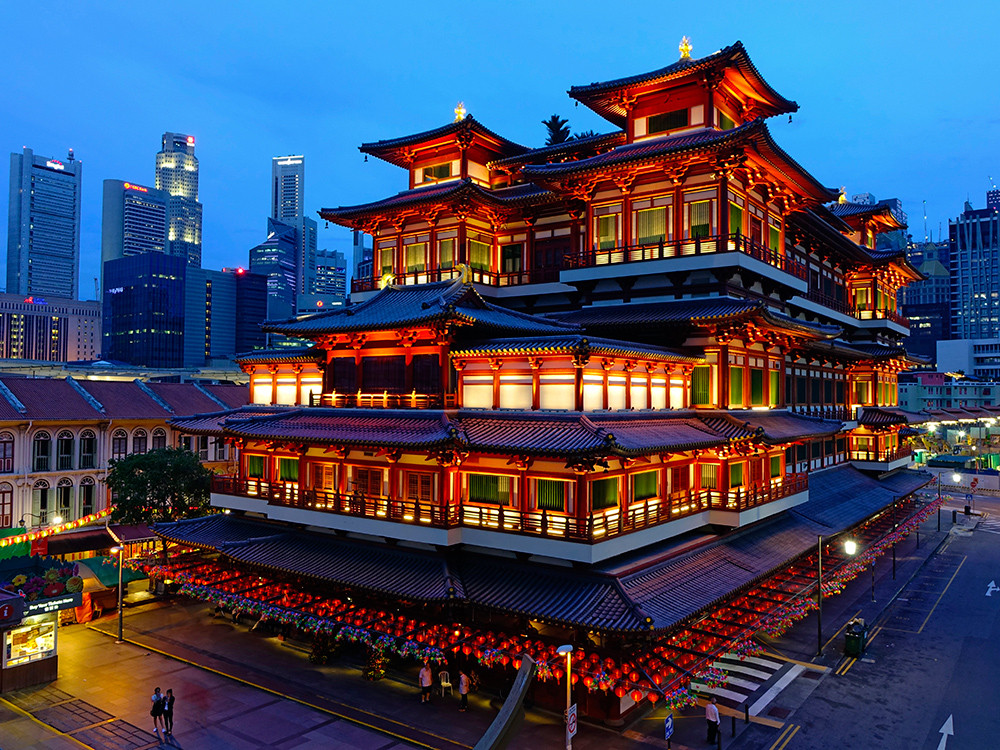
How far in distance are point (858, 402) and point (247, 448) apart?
48097 millimetres

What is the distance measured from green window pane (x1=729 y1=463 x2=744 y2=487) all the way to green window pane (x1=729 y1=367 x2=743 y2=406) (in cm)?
324

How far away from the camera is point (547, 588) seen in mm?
24562

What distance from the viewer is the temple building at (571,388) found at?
1014 inches

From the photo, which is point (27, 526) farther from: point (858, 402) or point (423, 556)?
point (858, 402)

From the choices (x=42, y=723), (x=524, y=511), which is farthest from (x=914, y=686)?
(x=42, y=723)

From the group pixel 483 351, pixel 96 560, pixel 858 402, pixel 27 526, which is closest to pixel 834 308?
pixel 858 402

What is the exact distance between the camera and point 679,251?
111 feet

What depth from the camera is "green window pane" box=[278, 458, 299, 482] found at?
34.9 metres

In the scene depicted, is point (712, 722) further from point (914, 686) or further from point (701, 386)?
point (701, 386)

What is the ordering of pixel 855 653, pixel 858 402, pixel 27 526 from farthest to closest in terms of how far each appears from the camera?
pixel 858 402 → pixel 27 526 → pixel 855 653

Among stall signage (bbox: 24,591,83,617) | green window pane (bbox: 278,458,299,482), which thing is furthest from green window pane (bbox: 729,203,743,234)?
stall signage (bbox: 24,591,83,617)

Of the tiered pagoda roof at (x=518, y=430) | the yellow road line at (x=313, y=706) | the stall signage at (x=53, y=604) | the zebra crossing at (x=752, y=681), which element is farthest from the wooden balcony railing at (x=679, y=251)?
the stall signage at (x=53, y=604)

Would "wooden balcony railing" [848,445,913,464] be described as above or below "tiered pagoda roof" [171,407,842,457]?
below

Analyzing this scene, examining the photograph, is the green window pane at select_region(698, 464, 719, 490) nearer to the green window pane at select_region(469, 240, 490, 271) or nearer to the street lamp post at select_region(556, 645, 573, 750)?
the street lamp post at select_region(556, 645, 573, 750)
